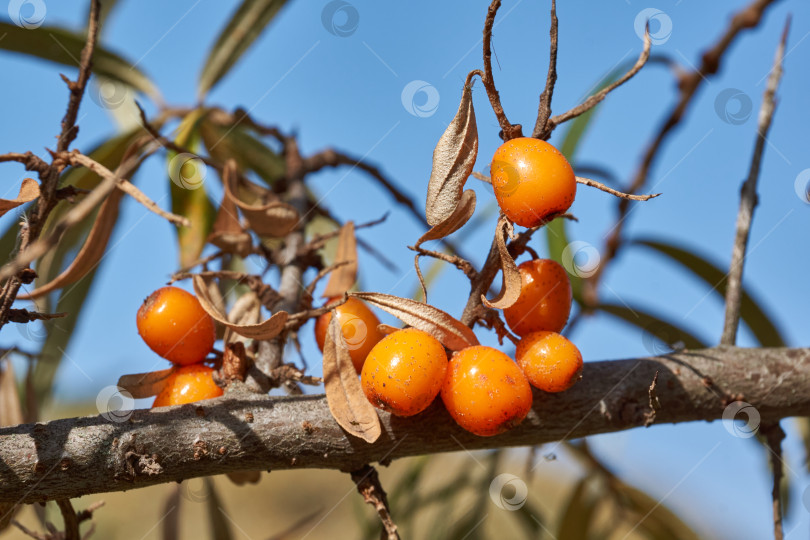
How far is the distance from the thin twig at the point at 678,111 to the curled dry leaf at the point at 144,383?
1085 mm

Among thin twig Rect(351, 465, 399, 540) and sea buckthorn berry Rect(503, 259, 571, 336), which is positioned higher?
sea buckthorn berry Rect(503, 259, 571, 336)

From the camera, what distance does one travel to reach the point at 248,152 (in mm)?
1554

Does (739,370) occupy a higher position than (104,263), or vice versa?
(104,263)

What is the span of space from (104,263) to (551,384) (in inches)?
40.7

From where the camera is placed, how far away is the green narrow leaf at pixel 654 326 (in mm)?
1467

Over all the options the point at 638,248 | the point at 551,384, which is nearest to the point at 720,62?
the point at 638,248

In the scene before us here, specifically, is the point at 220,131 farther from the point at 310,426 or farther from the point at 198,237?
the point at 310,426

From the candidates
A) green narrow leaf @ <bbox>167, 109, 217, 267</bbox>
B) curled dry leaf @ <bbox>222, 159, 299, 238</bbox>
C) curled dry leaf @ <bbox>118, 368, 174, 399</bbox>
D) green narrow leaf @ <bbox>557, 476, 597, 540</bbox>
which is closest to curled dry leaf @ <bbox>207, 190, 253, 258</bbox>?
curled dry leaf @ <bbox>222, 159, 299, 238</bbox>

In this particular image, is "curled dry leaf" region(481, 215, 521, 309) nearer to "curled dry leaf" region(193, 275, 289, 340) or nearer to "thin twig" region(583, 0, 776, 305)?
"curled dry leaf" region(193, 275, 289, 340)

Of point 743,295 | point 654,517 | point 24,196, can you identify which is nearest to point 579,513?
point 654,517

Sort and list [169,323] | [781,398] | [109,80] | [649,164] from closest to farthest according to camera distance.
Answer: [169,323] → [781,398] → [109,80] → [649,164]

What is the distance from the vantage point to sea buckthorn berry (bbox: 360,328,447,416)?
0.67 metres

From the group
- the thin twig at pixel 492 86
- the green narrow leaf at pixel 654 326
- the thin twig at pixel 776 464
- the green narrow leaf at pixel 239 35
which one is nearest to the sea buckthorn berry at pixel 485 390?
the thin twig at pixel 492 86

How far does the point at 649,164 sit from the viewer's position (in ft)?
5.45
